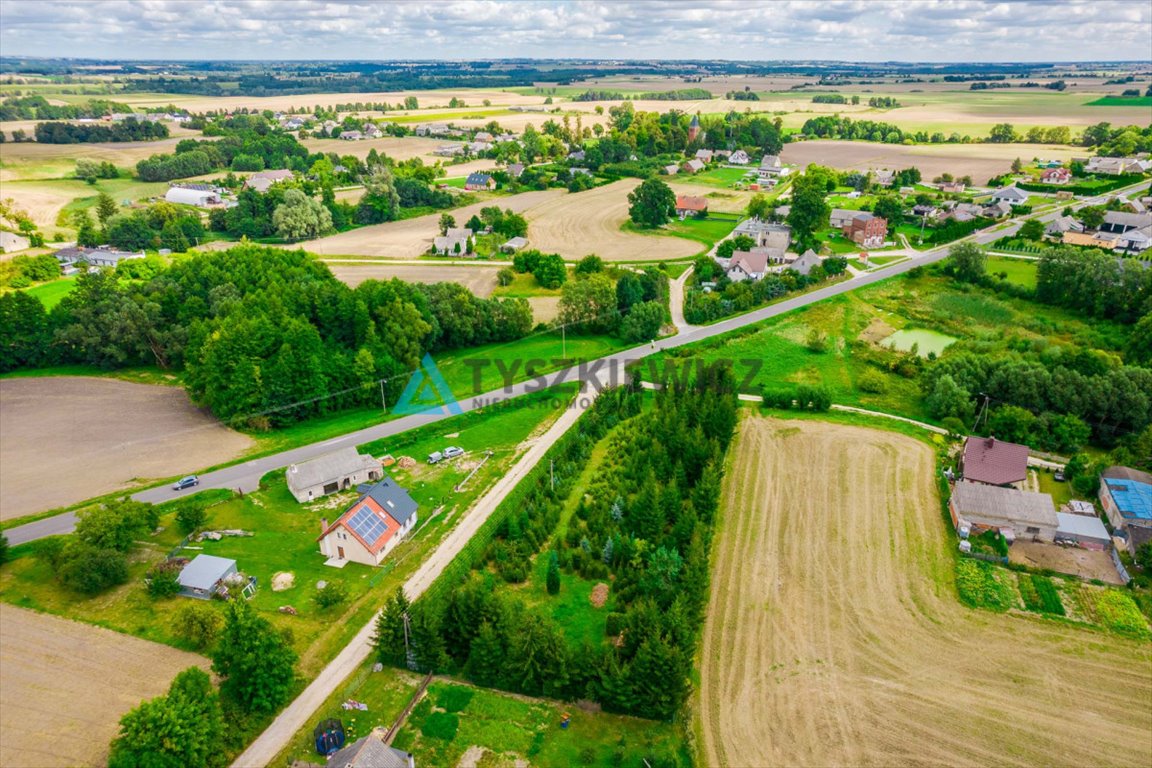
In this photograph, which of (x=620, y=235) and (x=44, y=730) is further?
(x=620, y=235)

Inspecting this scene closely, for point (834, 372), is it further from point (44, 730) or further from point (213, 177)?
point (213, 177)

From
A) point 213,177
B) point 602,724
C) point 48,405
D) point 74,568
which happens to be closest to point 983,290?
point 602,724

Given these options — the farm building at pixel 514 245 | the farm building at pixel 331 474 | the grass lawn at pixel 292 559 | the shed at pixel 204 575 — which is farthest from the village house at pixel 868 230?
the shed at pixel 204 575

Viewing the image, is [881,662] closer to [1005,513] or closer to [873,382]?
[1005,513]

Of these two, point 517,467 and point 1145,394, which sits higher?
point 1145,394

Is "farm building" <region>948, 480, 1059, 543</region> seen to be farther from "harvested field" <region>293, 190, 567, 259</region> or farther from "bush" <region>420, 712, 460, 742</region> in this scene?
"harvested field" <region>293, 190, 567, 259</region>

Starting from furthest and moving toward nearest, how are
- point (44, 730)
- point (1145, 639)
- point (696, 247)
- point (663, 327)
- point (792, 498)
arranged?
1. point (696, 247)
2. point (663, 327)
3. point (792, 498)
4. point (1145, 639)
5. point (44, 730)
